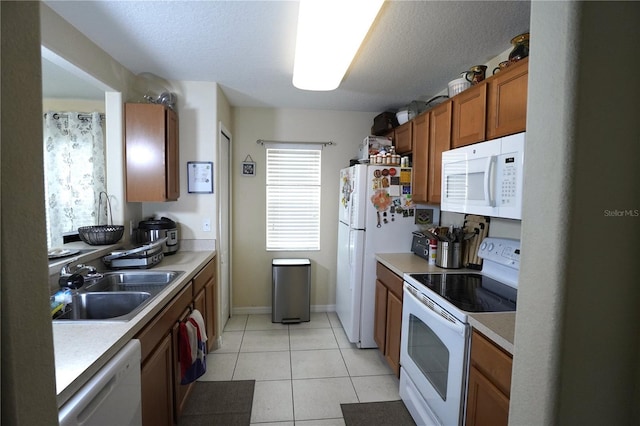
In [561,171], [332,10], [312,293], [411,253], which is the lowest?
[312,293]

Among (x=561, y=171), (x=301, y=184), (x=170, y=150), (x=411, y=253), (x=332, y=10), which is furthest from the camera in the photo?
(x=301, y=184)

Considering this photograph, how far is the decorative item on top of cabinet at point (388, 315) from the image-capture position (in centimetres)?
217

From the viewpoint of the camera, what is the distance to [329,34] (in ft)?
4.54

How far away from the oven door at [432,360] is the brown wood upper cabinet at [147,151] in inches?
82.1

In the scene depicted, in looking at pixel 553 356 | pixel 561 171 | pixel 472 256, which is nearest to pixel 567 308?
pixel 553 356

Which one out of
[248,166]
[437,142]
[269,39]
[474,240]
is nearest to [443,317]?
[474,240]

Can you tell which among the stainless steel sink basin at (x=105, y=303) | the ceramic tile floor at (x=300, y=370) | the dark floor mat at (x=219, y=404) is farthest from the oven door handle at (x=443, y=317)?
the stainless steel sink basin at (x=105, y=303)

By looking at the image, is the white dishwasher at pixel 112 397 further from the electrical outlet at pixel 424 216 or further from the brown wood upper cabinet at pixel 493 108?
the electrical outlet at pixel 424 216

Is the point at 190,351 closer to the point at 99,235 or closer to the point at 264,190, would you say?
the point at 99,235

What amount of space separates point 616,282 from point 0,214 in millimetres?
1165

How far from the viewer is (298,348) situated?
9.04 feet

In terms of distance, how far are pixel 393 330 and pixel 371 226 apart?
0.88m

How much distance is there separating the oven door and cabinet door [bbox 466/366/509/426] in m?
0.05

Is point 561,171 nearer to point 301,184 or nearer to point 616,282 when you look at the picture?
point 616,282
